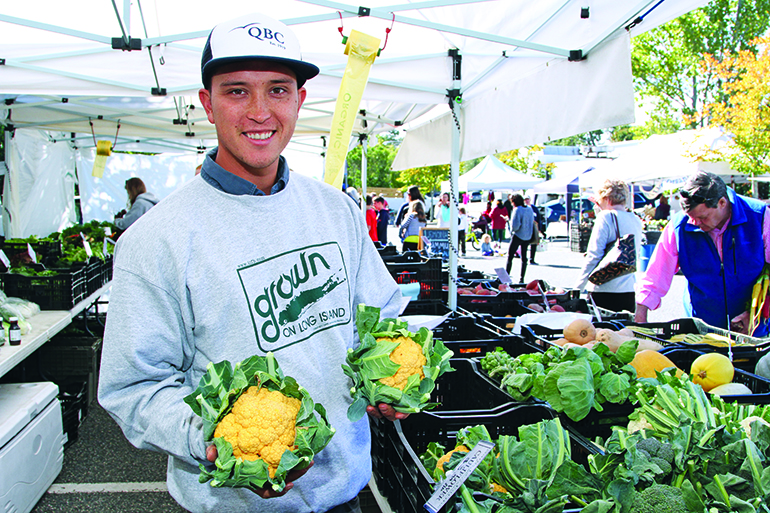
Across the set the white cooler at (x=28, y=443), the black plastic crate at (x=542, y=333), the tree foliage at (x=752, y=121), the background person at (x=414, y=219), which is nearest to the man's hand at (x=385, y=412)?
the black plastic crate at (x=542, y=333)

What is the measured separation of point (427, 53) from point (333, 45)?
1349 millimetres

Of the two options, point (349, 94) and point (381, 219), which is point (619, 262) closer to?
point (349, 94)

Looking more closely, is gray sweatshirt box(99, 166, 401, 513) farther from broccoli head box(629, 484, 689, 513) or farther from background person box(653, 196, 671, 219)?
background person box(653, 196, 671, 219)

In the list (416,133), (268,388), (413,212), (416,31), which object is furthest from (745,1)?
(268,388)

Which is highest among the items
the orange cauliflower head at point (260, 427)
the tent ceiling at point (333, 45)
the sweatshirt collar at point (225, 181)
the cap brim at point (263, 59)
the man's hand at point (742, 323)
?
the tent ceiling at point (333, 45)

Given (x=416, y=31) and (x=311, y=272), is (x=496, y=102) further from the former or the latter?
(x=311, y=272)

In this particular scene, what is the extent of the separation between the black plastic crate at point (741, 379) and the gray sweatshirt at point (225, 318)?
1.76 metres

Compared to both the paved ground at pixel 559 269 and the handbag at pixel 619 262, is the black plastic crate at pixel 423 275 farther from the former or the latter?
the paved ground at pixel 559 269

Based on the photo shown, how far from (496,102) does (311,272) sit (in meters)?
4.03

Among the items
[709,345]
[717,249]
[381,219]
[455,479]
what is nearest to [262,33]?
[455,479]

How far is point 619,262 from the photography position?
5.09 metres

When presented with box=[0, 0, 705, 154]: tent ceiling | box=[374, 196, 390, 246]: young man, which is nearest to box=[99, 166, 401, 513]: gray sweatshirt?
box=[0, 0, 705, 154]: tent ceiling

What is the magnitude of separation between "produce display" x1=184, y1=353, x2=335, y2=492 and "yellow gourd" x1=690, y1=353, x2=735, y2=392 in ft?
7.17

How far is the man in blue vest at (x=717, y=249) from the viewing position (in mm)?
3676
